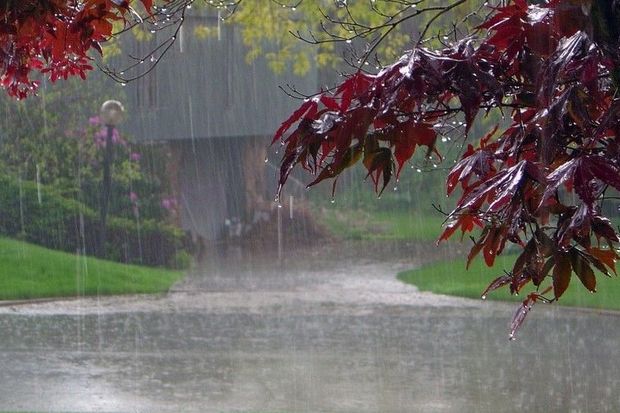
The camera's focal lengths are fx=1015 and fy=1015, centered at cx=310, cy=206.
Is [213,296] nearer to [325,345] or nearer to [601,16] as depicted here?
[325,345]

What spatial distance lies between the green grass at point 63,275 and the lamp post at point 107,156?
939mm

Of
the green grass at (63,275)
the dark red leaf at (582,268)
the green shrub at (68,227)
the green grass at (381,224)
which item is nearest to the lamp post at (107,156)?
the green shrub at (68,227)

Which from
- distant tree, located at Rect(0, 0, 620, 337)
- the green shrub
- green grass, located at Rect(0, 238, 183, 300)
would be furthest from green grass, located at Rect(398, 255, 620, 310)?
distant tree, located at Rect(0, 0, 620, 337)

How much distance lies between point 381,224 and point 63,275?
10983mm

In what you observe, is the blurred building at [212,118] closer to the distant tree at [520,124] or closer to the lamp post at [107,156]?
the lamp post at [107,156]

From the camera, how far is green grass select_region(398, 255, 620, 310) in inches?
560

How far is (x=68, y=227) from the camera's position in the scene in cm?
1831

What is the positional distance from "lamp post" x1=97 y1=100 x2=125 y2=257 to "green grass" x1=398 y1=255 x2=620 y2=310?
5254 millimetres

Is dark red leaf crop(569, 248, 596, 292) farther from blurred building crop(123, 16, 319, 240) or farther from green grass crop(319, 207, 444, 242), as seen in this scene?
green grass crop(319, 207, 444, 242)

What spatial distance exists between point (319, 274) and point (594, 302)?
5650mm

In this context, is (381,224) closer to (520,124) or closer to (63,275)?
(63,275)

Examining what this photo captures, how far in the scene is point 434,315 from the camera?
13.4 meters

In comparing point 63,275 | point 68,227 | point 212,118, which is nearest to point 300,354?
point 63,275

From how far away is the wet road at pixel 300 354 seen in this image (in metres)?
7.68
